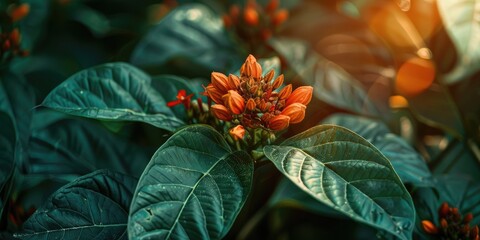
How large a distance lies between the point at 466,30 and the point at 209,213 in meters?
0.76

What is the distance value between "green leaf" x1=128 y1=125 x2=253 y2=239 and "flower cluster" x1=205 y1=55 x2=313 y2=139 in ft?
0.15

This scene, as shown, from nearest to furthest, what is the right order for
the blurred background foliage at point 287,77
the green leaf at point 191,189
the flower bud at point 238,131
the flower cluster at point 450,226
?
the green leaf at point 191,189 → the flower bud at point 238,131 → the flower cluster at point 450,226 → the blurred background foliage at point 287,77

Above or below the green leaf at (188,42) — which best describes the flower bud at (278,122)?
above

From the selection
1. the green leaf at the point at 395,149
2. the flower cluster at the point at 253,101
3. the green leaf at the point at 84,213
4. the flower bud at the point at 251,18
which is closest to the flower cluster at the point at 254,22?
the flower bud at the point at 251,18

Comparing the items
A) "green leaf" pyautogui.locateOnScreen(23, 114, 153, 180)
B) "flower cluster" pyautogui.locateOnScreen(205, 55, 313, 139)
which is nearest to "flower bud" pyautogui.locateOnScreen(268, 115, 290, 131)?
"flower cluster" pyautogui.locateOnScreen(205, 55, 313, 139)

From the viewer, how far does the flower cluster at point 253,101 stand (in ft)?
2.79

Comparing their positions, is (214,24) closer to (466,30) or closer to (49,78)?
(49,78)

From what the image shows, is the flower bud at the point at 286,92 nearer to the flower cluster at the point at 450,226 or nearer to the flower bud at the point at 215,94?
the flower bud at the point at 215,94

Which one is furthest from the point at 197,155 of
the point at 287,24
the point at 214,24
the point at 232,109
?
the point at 287,24

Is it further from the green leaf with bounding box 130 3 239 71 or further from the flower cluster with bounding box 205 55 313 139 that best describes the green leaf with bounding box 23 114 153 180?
the flower cluster with bounding box 205 55 313 139

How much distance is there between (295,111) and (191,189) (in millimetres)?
212

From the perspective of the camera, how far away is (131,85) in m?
1.01

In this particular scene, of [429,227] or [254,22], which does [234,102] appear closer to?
[429,227]

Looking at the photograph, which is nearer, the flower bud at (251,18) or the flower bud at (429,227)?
the flower bud at (429,227)
